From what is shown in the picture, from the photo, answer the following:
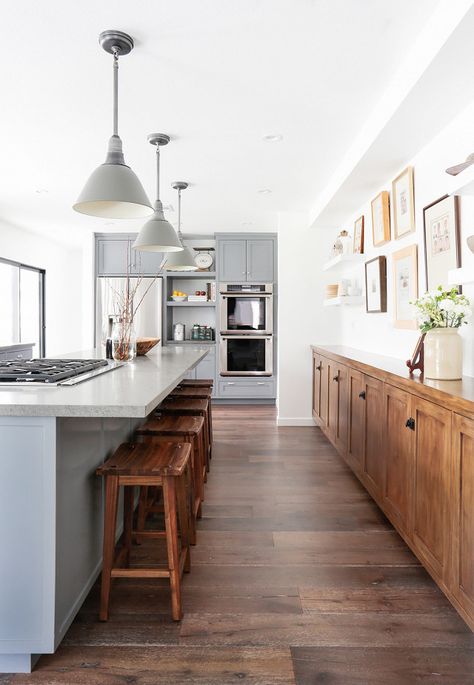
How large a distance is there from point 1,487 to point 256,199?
13.2 ft

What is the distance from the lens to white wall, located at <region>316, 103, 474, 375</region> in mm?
2436

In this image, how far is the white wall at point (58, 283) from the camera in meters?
6.73

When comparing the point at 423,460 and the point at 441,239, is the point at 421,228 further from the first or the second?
the point at 423,460

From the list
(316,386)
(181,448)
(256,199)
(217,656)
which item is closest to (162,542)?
(181,448)

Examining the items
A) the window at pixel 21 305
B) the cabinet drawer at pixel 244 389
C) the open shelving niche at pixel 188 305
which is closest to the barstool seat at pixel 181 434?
the cabinet drawer at pixel 244 389

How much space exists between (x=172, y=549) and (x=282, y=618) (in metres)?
0.51

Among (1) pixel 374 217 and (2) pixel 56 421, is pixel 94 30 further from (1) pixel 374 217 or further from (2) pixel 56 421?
(1) pixel 374 217

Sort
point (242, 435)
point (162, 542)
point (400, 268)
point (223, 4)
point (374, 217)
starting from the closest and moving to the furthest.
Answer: point (223, 4) → point (162, 542) → point (400, 268) → point (374, 217) → point (242, 435)

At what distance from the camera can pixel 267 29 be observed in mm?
2105

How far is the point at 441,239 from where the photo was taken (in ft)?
8.89

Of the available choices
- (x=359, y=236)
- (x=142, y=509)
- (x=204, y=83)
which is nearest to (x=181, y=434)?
(x=142, y=509)

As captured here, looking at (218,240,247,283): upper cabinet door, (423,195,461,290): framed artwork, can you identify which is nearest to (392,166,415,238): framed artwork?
(423,195,461,290): framed artwork

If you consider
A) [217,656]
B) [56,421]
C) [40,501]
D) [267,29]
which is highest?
[267,29]

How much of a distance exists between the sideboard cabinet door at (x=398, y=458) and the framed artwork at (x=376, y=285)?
4.65 feet
